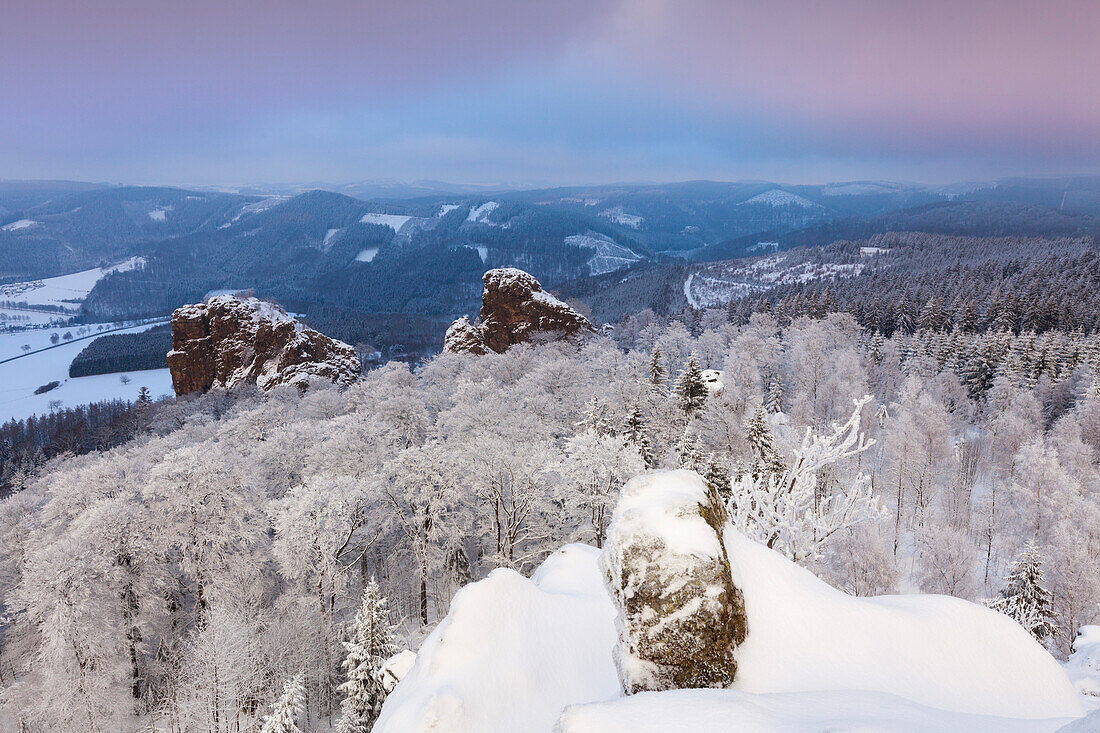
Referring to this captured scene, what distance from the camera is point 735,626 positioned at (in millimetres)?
7637

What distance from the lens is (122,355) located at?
461 feet

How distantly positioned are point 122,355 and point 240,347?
4067 inches

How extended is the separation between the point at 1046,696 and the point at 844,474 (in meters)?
37.8

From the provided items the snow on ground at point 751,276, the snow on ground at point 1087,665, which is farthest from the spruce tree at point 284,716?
the snow on ground at point 751,276

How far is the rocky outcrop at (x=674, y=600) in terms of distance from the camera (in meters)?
7.45

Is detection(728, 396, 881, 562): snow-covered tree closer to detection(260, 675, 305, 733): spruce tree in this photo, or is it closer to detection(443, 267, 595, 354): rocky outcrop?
detection(260, 675, 305, 733): spruce tree

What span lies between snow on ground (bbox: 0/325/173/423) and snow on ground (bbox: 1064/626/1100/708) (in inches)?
5891

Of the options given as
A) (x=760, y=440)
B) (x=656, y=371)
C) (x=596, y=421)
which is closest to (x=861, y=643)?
(x=596, y=421)

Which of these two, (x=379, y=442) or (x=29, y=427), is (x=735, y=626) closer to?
(x=379, y=442)

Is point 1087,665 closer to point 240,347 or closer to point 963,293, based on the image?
point 240,347

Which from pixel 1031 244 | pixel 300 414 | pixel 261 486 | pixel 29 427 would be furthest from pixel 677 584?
pixel 1031 244

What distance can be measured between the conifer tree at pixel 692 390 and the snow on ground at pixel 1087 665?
25.9 metres

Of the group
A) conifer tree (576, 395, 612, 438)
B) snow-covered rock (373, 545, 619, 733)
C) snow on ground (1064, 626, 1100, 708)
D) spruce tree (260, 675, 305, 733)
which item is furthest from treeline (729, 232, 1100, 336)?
spruce tree (260, 675, 305, 733)

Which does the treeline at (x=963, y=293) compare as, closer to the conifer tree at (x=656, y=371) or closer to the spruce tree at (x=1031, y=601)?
the conifer tree at (x=656, y=371)
